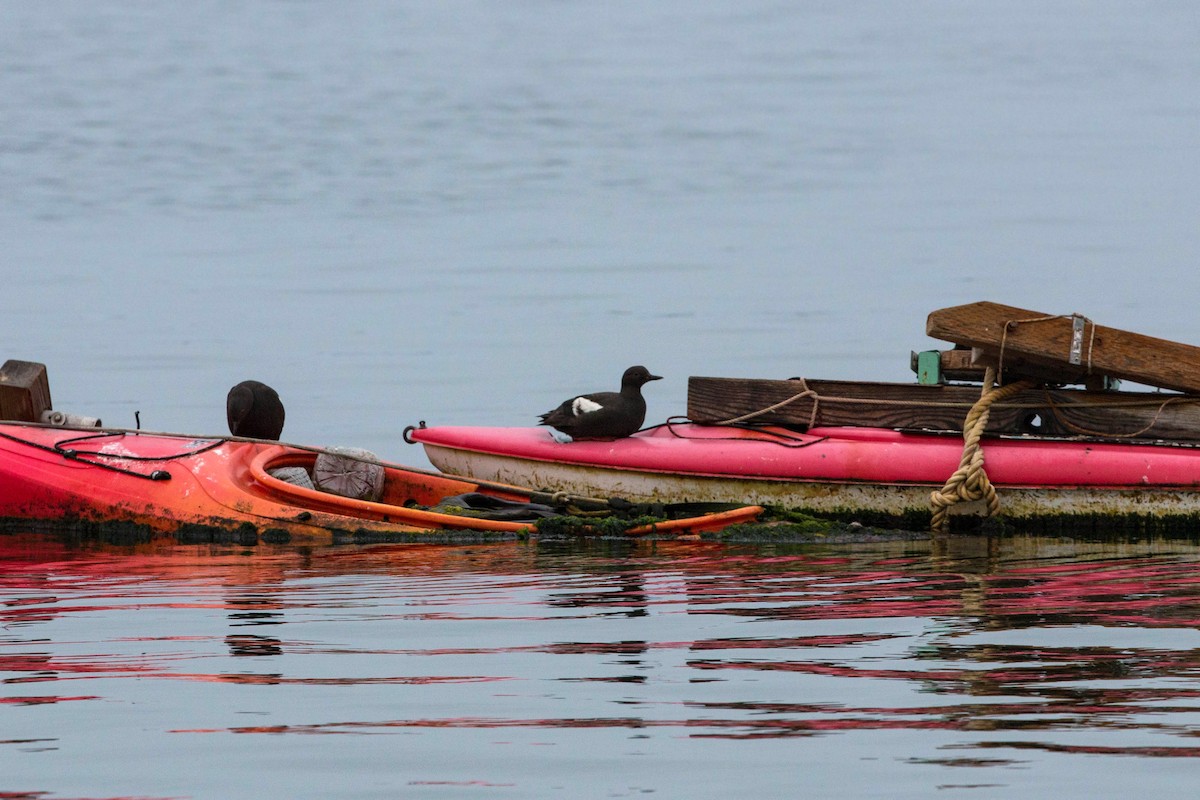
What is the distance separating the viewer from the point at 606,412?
11.3 meters

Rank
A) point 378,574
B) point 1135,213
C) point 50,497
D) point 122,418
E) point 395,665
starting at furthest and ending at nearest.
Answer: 1. point 1135,213
2. point 122,418
3. point 50,497
4. point 378,574
5. point 395,665

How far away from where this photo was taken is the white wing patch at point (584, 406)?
11336 mm

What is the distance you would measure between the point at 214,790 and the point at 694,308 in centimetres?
1772

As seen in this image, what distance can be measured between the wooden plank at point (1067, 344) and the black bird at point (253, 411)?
3832 millimetres

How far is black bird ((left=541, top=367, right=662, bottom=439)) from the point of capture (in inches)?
446

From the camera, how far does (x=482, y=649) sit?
680cm

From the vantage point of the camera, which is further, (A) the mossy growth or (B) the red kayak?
(B) the red kayak

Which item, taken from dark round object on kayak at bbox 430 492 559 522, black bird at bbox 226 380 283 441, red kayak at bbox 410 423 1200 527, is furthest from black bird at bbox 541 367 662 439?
black bird at bbox 226 380 283 441

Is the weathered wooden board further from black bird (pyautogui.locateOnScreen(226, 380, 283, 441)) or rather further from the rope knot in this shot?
black bird (pyautogui.locateOnScreen(226, 380, 283, 441))

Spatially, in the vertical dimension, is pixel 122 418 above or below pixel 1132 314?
below

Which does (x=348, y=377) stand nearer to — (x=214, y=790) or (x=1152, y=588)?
(x=1152, y=588)

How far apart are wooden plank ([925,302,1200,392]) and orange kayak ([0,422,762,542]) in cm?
150

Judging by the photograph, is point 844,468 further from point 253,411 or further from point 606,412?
point 253,411

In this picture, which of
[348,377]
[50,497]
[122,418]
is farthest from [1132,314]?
[50,497]
